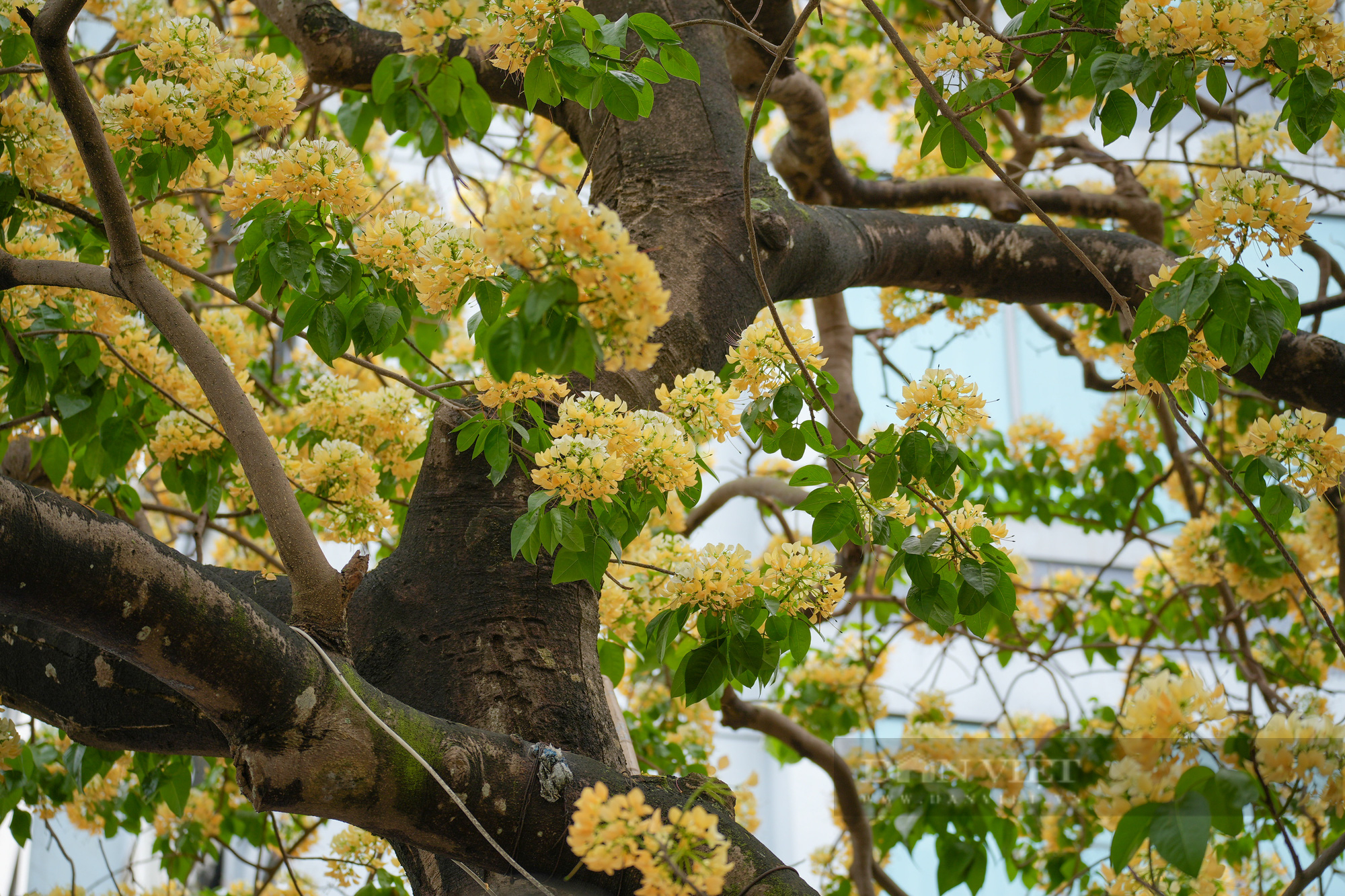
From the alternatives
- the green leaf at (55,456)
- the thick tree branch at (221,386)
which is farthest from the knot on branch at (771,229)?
the green leaf at (55,456)

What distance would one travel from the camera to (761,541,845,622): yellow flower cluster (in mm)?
1417

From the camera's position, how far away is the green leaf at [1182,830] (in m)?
0.79

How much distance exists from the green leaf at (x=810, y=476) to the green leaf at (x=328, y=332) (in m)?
0.64

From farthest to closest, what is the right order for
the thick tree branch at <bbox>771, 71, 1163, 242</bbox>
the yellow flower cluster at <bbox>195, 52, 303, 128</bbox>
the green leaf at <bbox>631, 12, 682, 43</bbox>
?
the thick tree branch at <bbox>771, 71, 1163, 242</bbox>
the yellow flower cluster at <bbox>195, 52, 303, 128</bbox>
the green leaf at <bbox>631, 12, 682, 43</bbox>

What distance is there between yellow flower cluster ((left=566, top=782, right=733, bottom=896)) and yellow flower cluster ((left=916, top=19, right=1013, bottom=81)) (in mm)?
1175

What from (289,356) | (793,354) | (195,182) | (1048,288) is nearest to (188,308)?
(195,182)

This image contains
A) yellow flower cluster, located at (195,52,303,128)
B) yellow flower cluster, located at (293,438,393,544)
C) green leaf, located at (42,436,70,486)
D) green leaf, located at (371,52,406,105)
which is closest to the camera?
green leaf, located at (371,52,406,105)

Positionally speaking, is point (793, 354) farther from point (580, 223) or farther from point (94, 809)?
point (94, 809)

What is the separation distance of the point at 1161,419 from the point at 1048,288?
935 mm

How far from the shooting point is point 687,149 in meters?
1.95

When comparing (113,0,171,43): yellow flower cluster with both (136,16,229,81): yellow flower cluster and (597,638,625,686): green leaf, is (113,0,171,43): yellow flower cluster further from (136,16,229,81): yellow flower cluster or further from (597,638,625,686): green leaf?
(597,638,625,686): green leaf

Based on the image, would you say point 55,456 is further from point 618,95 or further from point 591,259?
point 591,259

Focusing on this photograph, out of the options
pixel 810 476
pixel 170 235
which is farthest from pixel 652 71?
pixel 170 235

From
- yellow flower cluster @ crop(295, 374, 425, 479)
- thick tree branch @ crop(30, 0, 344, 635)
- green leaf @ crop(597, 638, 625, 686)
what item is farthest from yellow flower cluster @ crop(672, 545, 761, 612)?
yellow flower cluster @ crop(295, 374, 425, 479)
